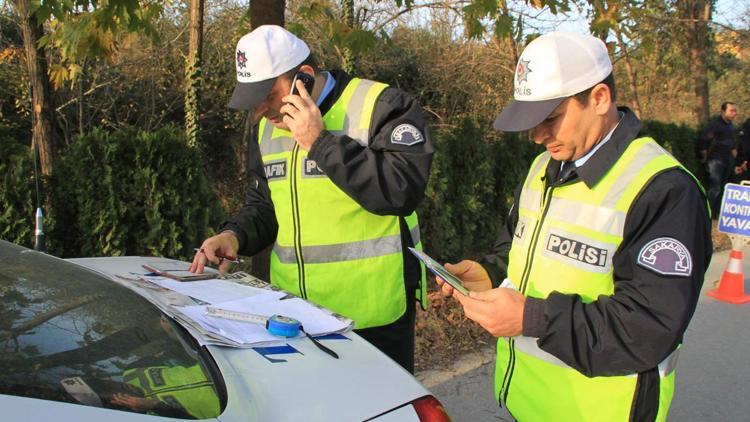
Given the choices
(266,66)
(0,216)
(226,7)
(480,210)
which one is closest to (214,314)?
(266,66)

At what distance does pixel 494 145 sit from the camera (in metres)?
6.70

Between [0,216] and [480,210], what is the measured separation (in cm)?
431

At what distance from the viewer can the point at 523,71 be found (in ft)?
5.18

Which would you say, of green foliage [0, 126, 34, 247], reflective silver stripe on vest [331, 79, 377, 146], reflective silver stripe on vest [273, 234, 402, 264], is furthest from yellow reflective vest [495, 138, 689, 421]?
green foliage [0, 126, 34, 247]

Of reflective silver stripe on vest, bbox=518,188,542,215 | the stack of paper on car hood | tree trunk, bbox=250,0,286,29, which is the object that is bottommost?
the stack of paper on car hood

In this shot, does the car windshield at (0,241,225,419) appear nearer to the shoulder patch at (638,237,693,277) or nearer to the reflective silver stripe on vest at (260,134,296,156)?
the reflective silver stripe on vest at (260,134,296,156)

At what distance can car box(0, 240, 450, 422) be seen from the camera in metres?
1.21

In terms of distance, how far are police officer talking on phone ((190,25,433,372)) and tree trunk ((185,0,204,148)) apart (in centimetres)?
584

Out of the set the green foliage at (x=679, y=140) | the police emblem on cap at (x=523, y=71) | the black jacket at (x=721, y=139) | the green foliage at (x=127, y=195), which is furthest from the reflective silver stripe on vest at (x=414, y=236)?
the black jacket at (x=721, y=139)

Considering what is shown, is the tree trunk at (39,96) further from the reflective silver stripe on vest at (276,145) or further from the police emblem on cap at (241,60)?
the police emblem on cap at (241,60)

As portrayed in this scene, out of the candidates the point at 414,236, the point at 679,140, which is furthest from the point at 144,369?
the point at 679,140

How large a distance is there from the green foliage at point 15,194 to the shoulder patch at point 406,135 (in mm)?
2926

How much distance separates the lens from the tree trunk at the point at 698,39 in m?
11.3

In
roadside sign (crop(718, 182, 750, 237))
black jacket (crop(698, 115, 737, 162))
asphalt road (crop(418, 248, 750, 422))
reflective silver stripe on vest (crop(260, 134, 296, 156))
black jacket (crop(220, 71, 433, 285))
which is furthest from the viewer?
black jacket (crop(698, 115, 737, 162))
